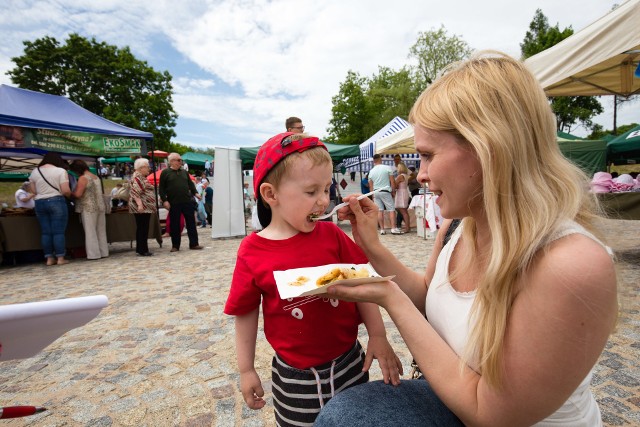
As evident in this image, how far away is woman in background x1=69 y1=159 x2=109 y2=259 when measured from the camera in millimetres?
7145

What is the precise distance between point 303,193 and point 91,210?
7.51 metres

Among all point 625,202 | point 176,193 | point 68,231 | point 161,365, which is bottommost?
point 161,365

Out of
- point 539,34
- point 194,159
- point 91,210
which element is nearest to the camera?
point 91,210

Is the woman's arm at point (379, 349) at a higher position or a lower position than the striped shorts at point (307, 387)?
higher

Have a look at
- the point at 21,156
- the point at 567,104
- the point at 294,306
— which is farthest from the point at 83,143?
the point at 567,104

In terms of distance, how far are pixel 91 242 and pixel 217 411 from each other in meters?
6.85

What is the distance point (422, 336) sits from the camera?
40.6 inches

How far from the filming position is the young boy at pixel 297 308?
136 cm

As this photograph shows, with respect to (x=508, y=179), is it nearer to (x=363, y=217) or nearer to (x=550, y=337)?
(x=550, y=337)

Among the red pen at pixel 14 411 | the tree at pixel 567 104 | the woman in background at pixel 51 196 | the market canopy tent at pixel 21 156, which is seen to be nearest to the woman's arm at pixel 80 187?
the woman in background at pixel 51 196

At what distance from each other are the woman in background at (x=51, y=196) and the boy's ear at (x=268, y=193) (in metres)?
7.07

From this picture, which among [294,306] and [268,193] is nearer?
[294,306]

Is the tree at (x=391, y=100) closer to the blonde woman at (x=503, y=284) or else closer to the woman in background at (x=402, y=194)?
the woman in background at (x=402, y=194)

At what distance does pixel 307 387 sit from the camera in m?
1.34
